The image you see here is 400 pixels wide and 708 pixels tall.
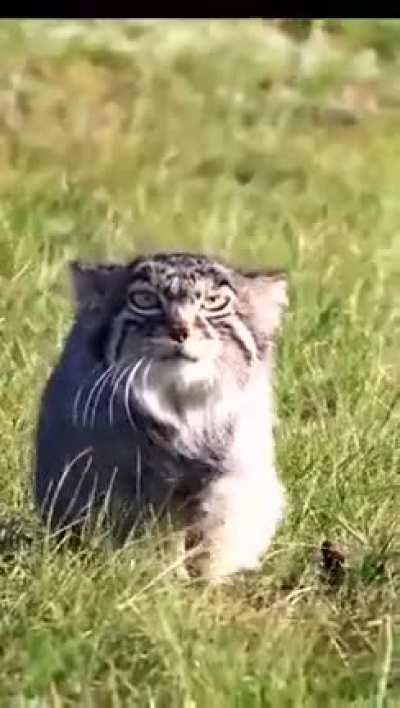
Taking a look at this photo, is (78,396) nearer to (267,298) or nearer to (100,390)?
(100,390)

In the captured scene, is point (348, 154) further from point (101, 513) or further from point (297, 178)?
point (101, 513)

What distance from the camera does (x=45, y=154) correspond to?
3.54ft

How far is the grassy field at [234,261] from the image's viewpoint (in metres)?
0.94

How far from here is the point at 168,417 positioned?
976 mm

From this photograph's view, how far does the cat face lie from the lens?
955mm

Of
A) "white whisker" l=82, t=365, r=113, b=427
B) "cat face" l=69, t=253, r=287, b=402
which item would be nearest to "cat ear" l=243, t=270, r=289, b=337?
"cat face" l=69, t=253, r=287, b=402

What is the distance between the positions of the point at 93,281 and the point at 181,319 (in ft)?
0.27

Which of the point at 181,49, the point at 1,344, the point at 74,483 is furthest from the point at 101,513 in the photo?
the point at 181,49

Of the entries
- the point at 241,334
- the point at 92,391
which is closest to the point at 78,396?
the point at 92,391

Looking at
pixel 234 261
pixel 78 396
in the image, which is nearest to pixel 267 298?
pixel 234 261

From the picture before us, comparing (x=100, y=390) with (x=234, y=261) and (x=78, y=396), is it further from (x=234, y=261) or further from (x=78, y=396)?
(x=234, y=261)

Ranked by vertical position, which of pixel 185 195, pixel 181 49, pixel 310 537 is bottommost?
pixel 310 537

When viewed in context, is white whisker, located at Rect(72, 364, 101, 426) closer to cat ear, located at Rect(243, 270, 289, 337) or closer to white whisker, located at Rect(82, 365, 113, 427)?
white whisker, located at Rect(82, 365, 113, 427)

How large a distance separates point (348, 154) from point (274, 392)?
0.19m
